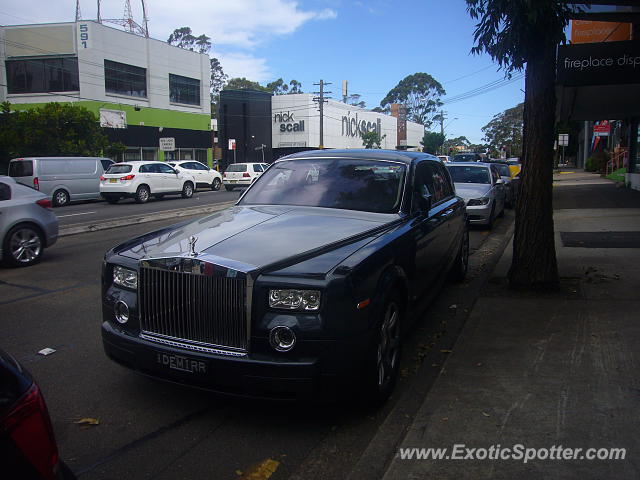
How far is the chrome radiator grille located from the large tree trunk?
460 centimetres

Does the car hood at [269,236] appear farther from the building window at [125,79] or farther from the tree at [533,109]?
the building window at [125,79]

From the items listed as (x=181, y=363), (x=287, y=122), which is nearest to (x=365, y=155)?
(x=181, y=363)

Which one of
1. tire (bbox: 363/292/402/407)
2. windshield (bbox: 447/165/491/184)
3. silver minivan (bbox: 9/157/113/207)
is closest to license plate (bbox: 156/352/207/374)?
tire (bbox: 363/292/402/407)

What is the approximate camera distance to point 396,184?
5.22m

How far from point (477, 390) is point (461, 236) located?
12.0 ft

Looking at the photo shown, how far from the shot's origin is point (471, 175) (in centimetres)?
1466

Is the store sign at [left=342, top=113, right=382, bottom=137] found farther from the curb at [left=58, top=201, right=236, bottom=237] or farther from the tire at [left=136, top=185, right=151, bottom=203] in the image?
the curb at [left=58, top=201, right=236, bottom=237]

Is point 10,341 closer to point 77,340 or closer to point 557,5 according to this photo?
point 77,340

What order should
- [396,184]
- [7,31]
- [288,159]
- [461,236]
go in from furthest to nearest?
1. [7,31]
2. [461,236]
3. [288,159]
4. [396,184]

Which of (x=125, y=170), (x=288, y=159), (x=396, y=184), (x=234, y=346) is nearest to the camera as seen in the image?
(x=234, y=346)

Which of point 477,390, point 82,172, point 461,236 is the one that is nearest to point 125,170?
point 82,172

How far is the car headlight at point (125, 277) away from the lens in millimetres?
3766

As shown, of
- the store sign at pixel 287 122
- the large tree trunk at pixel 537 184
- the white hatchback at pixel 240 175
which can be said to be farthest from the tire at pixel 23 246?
the store sign at pixel 287 122

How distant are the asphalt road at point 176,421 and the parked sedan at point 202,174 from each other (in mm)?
22381
